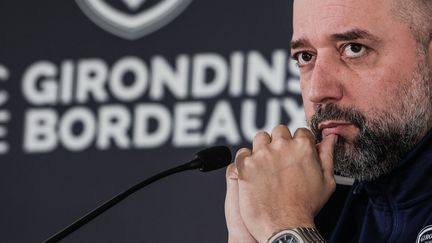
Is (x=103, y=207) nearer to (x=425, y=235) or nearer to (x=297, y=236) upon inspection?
(x=297, y=236)

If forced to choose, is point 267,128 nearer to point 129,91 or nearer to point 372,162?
point 129,91

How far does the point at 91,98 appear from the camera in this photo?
9.52 feet

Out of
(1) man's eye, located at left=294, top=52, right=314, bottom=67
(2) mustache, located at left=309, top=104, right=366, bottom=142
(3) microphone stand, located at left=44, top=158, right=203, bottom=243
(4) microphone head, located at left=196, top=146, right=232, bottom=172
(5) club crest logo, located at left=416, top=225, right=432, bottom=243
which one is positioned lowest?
(5) club crest logo, located at left=416, top=225, right=432, bottom=243

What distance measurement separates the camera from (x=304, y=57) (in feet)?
5.65

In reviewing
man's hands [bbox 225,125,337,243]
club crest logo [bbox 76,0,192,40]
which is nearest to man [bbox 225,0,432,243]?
man's hands [bbox 225,125,337,243]

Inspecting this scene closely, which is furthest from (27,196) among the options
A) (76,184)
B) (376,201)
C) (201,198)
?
(376,201)

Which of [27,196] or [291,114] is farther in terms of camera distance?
[27,196]

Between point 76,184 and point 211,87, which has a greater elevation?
point 211,87

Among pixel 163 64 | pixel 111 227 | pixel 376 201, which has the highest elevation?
pixel 163 64

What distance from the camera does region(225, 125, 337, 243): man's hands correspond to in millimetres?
1568

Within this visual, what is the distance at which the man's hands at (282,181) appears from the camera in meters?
1.57

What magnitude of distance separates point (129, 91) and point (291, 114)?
1.78 feet

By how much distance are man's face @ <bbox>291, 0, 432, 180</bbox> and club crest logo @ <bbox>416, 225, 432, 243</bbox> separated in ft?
0.47

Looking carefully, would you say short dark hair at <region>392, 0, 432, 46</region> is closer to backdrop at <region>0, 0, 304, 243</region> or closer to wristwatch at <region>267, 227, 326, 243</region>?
wristwatch at <region>267, 227, 326, 243</region>
